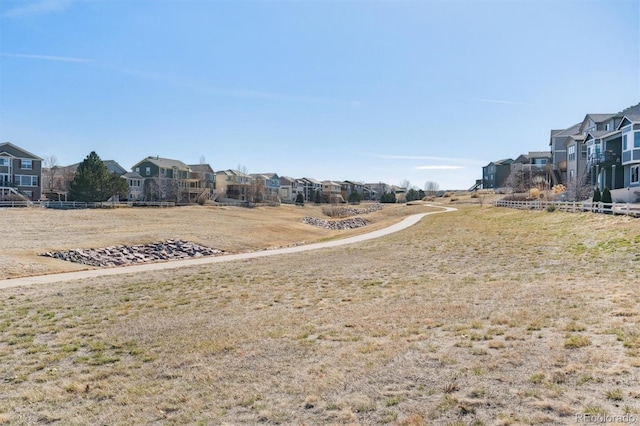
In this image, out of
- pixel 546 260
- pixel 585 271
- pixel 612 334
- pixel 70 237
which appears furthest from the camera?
pixel 70 237

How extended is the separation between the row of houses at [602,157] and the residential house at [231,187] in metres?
61.0

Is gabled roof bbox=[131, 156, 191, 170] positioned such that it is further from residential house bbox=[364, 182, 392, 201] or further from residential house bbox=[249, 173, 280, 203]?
residential house bbox=[364, 182, 392, 201]

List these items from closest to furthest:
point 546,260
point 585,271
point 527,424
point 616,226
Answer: point 527,424, point 585,271, point 546,260, point 616,226

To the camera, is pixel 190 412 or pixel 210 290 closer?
pixel 190 412

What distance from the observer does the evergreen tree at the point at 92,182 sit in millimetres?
62094

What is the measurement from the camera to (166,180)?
81562 mm

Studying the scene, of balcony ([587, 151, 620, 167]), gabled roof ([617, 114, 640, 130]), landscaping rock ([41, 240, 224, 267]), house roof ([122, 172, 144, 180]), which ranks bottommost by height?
landscaping rock ([41, 240, 224, 267])

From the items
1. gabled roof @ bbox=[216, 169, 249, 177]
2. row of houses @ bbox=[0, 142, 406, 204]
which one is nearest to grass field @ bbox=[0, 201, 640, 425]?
row of houses @ bbox=[0, 142, 406, 204]

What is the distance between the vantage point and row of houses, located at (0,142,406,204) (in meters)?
61.9

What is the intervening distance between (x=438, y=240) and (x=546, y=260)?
9.41 m

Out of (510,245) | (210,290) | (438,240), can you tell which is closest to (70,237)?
(210,290)

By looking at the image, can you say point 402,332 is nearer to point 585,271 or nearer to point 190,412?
point 190,412

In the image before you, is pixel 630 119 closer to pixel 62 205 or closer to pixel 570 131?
pixel 570 131

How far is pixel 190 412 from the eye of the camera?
518 cm
